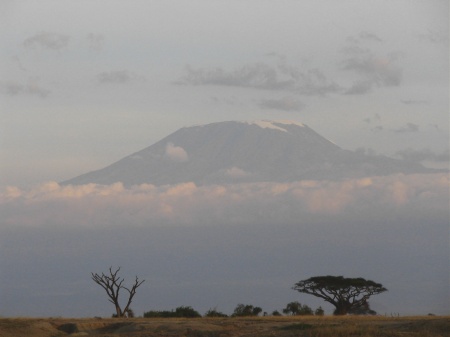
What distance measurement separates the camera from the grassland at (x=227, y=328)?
3838 cm

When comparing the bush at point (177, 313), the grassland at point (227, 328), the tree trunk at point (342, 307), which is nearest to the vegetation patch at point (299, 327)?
the grassland at point (227, 328)

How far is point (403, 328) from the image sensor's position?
1619 inches

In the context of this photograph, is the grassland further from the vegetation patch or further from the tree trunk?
the tree trunk

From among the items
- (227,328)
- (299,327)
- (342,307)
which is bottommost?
(299,327)

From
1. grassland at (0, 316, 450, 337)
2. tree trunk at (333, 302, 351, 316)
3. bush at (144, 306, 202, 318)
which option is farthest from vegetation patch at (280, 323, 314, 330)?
tree trunk at (333, 302, 351, 316)

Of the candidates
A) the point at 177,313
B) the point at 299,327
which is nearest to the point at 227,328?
the point at 299,327

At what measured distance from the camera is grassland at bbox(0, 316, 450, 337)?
3838cm

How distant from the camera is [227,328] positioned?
44.5 m

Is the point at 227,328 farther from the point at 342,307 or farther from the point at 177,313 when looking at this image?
the point at 342,307

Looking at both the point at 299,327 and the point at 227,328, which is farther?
the point at 227,328

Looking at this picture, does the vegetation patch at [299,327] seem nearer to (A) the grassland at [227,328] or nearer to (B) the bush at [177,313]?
(A) the grassland at [227,328]

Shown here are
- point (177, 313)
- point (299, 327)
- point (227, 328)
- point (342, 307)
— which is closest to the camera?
point (299, 327)

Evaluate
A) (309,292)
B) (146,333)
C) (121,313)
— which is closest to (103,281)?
(121,313)

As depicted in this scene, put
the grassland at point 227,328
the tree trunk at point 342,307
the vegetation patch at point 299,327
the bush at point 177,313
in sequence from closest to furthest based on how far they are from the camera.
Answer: the grassland at point 227,328
the vegetation patch at point 299,327
the bush at point 177,313
the tree trunk at point 342,307
